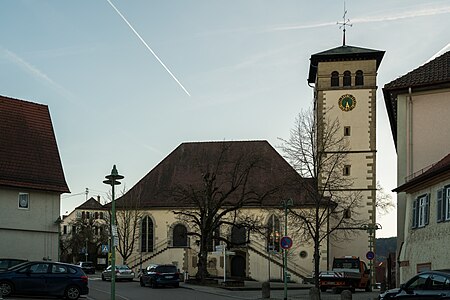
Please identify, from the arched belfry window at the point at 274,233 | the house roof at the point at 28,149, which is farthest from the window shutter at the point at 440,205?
the arched belfry window at the point at 274,233

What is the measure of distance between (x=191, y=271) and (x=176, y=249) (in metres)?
2.69

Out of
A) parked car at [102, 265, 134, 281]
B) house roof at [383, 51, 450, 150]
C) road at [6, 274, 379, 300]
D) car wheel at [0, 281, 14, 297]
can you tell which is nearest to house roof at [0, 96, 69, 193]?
road at [6, 274, 379, 300]

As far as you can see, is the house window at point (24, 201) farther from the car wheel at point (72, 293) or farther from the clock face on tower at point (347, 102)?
the clock face on tower at point (347, 102)

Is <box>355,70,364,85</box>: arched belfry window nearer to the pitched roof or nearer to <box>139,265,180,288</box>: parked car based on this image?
<box>139,265,180,288</box>: parked car

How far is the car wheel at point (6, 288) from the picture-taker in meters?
26.6

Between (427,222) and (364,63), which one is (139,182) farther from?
(427,222)

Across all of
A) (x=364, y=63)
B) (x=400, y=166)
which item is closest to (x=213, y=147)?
(x=364, y=63)

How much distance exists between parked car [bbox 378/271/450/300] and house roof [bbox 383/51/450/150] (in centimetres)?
1610

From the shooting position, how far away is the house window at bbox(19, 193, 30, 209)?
39.2 metres

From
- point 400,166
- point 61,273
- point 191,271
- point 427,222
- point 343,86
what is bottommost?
point 191,271

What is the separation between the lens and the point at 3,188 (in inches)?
1513

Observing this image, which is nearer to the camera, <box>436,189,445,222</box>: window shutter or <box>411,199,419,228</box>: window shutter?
<box>436,189,445,222</box>: window shutter

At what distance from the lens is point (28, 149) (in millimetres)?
41656

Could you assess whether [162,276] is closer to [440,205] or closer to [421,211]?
[421,211]
